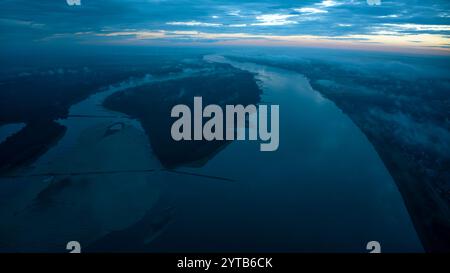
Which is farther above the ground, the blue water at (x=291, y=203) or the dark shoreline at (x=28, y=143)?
the dark shoreline at (x=28, y=143)

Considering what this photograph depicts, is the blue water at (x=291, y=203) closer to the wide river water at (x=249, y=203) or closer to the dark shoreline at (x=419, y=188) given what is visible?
the wide river water at (x=249, y=203)

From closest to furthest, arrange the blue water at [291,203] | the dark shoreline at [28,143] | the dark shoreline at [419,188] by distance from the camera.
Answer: the blue water at [291,203], the dark shoreline at [419,188], the dark shoreline at [28,143]

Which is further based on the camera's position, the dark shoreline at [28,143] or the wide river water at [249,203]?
the dark shoreline at [28,143]

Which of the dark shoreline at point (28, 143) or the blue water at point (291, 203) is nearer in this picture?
the blue water at point (291, 203)

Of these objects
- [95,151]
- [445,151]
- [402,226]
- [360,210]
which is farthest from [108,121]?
[445,151]

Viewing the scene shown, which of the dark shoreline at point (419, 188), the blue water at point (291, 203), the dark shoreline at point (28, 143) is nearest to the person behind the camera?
the blue water at point (291, 203)

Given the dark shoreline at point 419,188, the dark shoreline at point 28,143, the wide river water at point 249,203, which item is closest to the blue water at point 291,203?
the wide river water at point 249,203

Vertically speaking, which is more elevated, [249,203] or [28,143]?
[28,143]

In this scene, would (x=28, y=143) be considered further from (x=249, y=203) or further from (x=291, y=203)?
(x=291, y=203)

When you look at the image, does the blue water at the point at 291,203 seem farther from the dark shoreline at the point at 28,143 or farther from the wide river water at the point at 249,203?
the dark shoreline at the point at 28,143

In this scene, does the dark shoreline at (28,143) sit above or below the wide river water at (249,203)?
above

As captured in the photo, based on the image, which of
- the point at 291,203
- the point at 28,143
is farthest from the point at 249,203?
the point at 28,143
